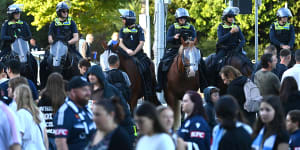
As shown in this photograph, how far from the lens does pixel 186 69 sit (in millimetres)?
15039

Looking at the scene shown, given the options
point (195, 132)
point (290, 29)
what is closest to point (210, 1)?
point (290, 29)

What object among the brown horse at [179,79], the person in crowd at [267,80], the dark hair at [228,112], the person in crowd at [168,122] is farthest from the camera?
the brown horse at [179,79]

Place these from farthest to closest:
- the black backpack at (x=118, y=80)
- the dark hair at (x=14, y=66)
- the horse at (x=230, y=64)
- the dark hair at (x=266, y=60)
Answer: the horse at (x=230, y=64) < the black backpack at (x=118, y=80) < the dark hair at (x=266, y=60) < the dark hair at (x=14, y=66)

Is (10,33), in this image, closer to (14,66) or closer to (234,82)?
(14,66)

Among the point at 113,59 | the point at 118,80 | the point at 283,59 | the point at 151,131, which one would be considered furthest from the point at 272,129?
the point at 283,59

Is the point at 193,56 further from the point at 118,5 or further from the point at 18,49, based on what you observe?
the point at 118,5

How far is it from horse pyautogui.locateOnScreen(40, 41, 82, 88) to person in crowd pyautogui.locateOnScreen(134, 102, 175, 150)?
32.3 feet

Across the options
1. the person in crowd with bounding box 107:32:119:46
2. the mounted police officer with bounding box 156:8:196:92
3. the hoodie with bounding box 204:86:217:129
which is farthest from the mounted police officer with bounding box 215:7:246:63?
the hoodie with bounding box 204:86:217:129

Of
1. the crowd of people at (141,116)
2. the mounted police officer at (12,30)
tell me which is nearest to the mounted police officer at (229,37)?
the crowd of people at (141,116)

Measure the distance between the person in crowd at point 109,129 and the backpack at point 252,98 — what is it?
4.48 meters

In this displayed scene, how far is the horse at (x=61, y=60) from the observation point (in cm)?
1622

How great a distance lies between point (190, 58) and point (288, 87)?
5141mm

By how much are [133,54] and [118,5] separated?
73.2ft

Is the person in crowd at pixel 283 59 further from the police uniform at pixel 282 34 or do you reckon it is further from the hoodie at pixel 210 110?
the hoodie at pixel 210 110
